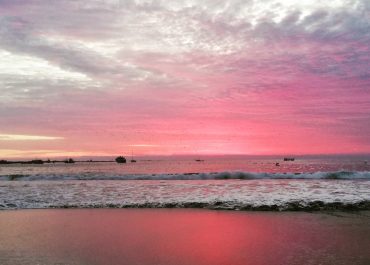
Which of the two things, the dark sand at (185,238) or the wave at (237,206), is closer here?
the dark sand at (185,238)

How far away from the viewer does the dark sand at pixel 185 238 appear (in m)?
6.63

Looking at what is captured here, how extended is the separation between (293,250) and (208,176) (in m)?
27.3

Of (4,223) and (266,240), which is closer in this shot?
(266,240)

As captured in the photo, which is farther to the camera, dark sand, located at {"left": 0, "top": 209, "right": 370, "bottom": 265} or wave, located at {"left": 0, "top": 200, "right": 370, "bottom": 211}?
wave, located at {"left": 0, "top": 200, "right": 370, "bottom": 211}

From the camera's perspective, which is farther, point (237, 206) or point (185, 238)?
point (237, 206)

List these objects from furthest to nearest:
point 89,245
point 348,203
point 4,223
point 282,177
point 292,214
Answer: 1. point 282,177
2. point 348,203
3. point 292,214
4. point 4,223
5. point 89,245

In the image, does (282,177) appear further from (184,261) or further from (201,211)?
(184,261)

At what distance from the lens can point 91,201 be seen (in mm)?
15172

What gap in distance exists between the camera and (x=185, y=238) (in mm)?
8344

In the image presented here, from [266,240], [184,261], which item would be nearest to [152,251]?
[184,261]

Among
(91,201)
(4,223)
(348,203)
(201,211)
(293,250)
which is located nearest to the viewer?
(293,250)

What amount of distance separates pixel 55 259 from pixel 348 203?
10.4 metres

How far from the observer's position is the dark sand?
261 inches

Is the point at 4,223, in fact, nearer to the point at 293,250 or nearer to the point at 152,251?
the point at 152,251
